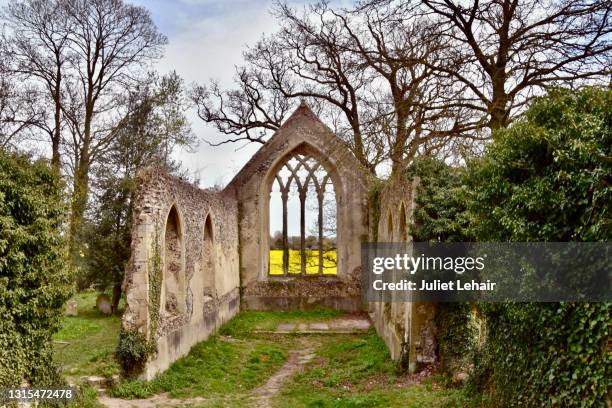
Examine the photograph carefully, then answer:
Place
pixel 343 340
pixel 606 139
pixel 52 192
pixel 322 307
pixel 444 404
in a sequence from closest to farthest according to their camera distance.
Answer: pixel 606 139 < pixel 444 404 < pixel 52 192 < pixel 343 340 < pixel 322 307

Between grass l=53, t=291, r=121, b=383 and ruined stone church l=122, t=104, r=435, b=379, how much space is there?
0.94 meters

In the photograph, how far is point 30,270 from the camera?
6848 millimetres

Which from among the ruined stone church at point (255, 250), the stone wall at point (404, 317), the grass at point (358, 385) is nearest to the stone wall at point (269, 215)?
the ruined stone church at point (255, 250)

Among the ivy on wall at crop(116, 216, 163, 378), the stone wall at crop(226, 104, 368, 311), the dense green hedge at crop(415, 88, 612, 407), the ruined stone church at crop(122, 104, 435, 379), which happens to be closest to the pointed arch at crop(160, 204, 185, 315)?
the ruined stone church at crop(122, 104, 435, 379)

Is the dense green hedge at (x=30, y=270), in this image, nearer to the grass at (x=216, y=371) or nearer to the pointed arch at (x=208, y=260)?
the grass at (x=216, y=371)

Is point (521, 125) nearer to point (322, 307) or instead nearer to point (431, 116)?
point (431, 116)

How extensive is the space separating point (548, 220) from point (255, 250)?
50.1 ft

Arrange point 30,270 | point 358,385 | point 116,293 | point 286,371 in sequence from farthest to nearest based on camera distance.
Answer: point 116,293
point 286,371
point 358,385
point 30,270

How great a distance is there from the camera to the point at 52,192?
7531mm

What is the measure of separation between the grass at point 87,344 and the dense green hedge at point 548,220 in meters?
6.24

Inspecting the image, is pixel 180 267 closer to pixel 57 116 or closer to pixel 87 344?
pixel 87 344

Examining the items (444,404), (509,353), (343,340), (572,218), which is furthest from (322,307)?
(572,218)

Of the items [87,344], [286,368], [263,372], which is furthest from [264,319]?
[87,344]

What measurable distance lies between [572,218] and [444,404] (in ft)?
11.5
